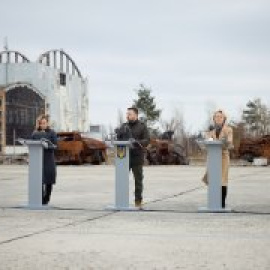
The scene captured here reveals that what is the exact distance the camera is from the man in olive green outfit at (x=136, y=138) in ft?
41.0

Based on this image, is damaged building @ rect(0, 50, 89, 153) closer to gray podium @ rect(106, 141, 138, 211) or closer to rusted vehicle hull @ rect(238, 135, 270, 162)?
rusted vehicle hull @ rect(238, 135, 270, 162)

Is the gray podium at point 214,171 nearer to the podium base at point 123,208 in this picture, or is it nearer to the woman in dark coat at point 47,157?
the podium base at point 123,208

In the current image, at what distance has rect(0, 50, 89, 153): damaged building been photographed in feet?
239

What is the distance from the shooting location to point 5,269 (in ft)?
21.2

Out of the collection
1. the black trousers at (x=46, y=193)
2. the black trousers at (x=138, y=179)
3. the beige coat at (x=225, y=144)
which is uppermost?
the beige coat at (x=225, y=144)

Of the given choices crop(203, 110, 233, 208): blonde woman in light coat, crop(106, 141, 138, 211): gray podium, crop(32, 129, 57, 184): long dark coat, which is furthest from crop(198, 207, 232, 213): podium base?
crop(32, 129, 57, 184): long dark coat

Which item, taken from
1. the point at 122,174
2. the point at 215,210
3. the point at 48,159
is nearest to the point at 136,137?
the point at 122,174

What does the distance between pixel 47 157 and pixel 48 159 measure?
1.7 inches

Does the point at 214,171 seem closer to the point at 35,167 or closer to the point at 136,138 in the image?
the point at 136,138

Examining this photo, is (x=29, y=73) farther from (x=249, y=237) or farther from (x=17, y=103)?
(x=249, y=237)

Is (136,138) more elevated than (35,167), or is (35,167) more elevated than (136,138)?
(136,138)

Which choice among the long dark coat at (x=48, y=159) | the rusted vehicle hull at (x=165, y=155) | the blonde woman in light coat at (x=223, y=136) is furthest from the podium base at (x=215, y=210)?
the rusted vehicle hull at (x=165, y=155)

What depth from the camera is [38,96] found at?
79.6 metres

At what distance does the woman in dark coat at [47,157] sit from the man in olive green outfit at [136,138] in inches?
55.8
